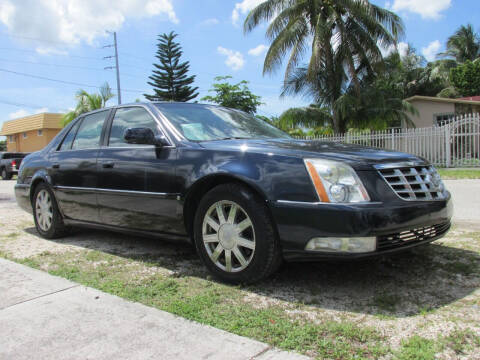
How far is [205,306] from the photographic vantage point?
2688 mm

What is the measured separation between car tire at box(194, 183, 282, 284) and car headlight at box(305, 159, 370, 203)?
0.42 meters

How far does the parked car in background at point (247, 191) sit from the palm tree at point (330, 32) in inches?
665

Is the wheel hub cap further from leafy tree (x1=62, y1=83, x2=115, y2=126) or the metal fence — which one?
leafy tree (x1=62, y1=83, x2=115, y2=126)

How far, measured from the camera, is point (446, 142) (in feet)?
51.5

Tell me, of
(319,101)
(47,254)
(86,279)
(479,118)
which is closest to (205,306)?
(86,279)

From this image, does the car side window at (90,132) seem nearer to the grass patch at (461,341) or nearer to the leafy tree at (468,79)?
the grass patch at (461,341)

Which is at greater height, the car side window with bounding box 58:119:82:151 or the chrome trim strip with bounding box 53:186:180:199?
the car side window with bounding box 58:119:82:151

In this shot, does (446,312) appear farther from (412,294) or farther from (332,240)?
(332,240)

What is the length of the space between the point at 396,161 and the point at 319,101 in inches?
786

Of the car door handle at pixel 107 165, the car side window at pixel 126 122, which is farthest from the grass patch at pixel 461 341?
the car door handle at pixel 107 165

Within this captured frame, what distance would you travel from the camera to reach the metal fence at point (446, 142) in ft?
50.4

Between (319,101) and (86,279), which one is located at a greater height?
(319,101)

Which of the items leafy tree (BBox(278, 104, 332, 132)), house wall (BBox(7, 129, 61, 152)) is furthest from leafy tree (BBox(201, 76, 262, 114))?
house wall (BBox(7, 129, 61, 152))

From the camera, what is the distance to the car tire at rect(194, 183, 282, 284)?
9.43 feet
